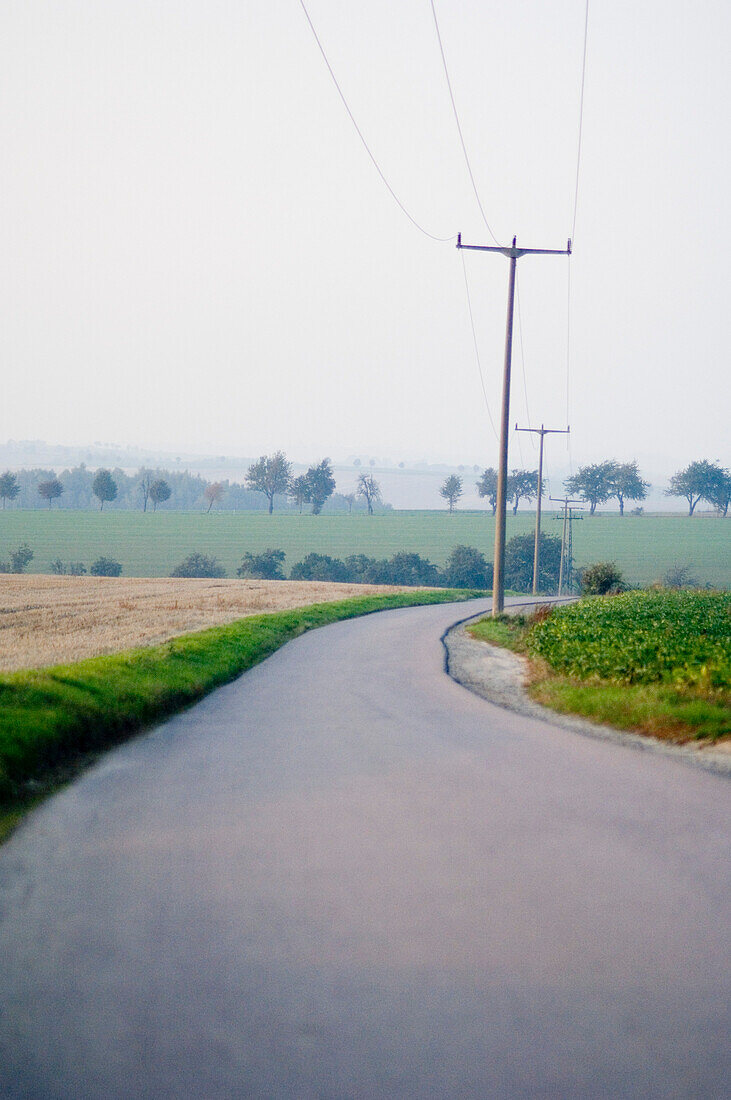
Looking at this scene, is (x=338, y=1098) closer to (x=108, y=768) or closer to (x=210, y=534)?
(x=108, y=768)

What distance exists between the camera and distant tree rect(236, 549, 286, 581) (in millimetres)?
79562

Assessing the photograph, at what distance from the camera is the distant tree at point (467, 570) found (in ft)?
271

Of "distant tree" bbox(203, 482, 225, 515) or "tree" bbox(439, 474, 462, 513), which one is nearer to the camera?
"tree" bbox(439, 474, 462, 513)

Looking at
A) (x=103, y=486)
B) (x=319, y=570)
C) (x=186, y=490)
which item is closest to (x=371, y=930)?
(x=319, y=570)

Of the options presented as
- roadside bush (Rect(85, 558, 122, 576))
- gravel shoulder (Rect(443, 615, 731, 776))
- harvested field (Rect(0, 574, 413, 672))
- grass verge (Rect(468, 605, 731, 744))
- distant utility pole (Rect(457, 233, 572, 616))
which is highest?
distant utility pole (Rect(457, 233, 572, 616))

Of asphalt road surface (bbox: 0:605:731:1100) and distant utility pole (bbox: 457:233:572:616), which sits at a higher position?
distant utility pole (bbox: 457:233:572:616)

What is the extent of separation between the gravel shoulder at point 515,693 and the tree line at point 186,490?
376 ft

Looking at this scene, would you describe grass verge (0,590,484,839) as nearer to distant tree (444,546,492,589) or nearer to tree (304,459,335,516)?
distant tree (444,546,492,589)

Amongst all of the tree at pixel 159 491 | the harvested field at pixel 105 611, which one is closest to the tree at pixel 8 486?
the tree at pixel 159 491

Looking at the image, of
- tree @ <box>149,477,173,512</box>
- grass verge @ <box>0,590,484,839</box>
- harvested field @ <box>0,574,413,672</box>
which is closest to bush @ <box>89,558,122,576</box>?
harvested field @ <box>0,574,413,672</box>

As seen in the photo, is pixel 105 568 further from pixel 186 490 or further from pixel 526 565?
pixel 186 490

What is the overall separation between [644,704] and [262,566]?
70.3 m

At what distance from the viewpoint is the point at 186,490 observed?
179125mm

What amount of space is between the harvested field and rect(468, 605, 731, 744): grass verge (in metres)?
8.10
